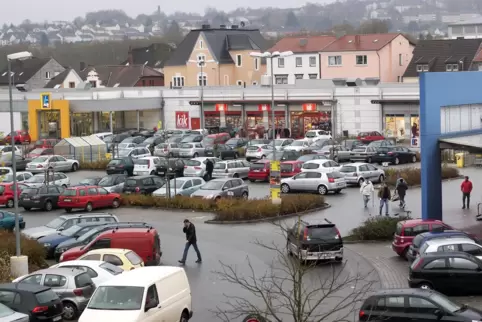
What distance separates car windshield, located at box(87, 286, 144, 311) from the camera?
17.8 meters

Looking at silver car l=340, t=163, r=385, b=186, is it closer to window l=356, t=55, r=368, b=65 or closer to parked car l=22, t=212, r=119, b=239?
parked car l=22, t=212, r=119, b=239

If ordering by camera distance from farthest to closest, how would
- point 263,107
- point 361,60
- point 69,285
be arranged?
point 361,60, point 263,107, point 69,285

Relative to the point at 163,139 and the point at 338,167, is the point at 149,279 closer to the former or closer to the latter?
the point at 338,167

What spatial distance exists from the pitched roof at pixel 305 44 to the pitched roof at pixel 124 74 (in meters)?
16.3

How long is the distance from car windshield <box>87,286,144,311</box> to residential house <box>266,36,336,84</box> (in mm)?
70317

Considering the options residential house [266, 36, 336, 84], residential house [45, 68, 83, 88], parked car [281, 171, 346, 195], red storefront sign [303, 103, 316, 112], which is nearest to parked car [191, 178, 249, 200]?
parked car [281, 171, 346, 195]

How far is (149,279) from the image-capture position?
59.9 ft

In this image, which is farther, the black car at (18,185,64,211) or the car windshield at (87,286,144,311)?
the black car at (18,185,64,211)

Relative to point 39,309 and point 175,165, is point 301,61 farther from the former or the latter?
point 39,309

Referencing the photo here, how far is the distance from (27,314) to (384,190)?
18826 millimetres

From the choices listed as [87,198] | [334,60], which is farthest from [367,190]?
[334,60]

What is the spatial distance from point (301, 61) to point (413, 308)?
7138cm

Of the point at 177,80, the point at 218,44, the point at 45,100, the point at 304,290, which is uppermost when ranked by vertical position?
the point at 218,44

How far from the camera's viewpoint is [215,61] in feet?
297
